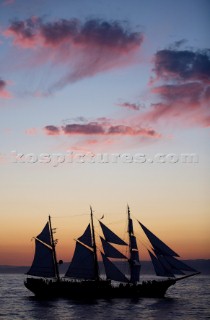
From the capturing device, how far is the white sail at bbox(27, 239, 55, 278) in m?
87.9

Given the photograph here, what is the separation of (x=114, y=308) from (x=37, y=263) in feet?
63.4

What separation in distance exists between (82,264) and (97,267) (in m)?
3.44

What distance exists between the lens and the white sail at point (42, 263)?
87.9 metres

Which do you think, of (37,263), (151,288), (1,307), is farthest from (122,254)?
(1,307)

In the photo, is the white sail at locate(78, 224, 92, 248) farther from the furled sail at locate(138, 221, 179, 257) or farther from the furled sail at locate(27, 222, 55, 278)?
the furled sail at locate(138, 221, 179, 257)

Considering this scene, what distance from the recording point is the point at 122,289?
284 ft

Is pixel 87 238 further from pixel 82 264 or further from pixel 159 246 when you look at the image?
pixel 159 246

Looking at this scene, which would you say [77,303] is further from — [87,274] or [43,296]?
[43,296]

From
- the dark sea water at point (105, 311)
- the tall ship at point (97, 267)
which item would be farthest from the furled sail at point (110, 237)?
the dark sea water at point (105, 311)

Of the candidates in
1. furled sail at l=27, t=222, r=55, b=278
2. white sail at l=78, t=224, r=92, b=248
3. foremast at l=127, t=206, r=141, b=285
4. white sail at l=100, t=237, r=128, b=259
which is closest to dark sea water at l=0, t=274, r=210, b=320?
foremast at l=127, t=206, r=141, b=285

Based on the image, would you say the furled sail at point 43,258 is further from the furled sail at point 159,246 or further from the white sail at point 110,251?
the furled sail at point 159,246

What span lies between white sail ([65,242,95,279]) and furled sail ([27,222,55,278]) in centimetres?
529

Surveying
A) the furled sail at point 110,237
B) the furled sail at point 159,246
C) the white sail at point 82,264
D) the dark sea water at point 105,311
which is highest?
the furled sail at point 110,237

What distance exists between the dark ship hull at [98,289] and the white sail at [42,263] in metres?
3.07
